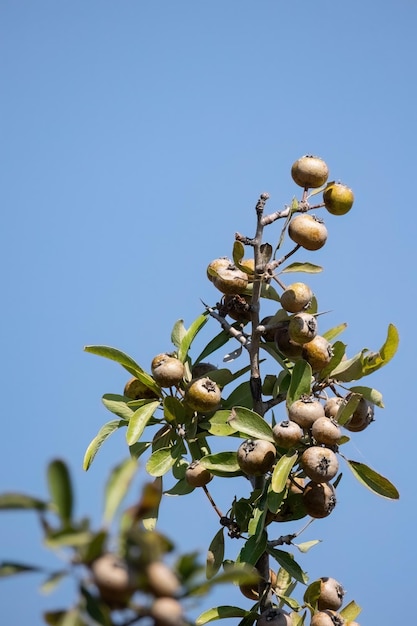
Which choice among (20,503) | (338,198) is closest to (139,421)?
(338,198)

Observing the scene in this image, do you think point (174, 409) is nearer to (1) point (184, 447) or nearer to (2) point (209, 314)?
(1) point (184, 447)

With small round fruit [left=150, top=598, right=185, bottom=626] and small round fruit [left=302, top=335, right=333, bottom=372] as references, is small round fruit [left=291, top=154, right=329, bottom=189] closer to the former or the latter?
small round fruit [left=302, top=335, right=333, bottom=372]

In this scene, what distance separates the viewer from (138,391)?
11.2 feet

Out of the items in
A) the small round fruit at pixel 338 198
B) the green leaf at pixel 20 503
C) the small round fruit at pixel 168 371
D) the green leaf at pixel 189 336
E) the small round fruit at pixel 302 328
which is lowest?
the green leaf at pixel 20 503

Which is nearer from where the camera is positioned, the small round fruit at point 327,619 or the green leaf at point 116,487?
the green leaf at point 116,487

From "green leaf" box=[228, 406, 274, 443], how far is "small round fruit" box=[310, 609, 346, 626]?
54cm

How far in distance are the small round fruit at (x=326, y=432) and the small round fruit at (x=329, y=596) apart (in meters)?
0.47

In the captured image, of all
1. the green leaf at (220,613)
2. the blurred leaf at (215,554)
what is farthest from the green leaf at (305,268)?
the green leaf at (220,613)

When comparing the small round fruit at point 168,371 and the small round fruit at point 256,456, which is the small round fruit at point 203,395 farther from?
the small round fruit at point 256,456

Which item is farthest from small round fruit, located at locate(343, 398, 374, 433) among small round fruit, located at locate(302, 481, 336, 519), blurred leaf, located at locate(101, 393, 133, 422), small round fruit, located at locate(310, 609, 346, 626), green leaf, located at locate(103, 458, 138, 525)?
green leaf, located at locate(103, 458, 138, 525)

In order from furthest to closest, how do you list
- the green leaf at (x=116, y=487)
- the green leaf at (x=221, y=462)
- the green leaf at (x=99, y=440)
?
the green leaf at (x=99, y=440), the green leaf at (x=221, y=462), the green leaf at (x=116, y=487)

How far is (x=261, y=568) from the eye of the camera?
125 inches

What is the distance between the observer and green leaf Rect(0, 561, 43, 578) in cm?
139

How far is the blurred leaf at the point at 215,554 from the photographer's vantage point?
320cm
